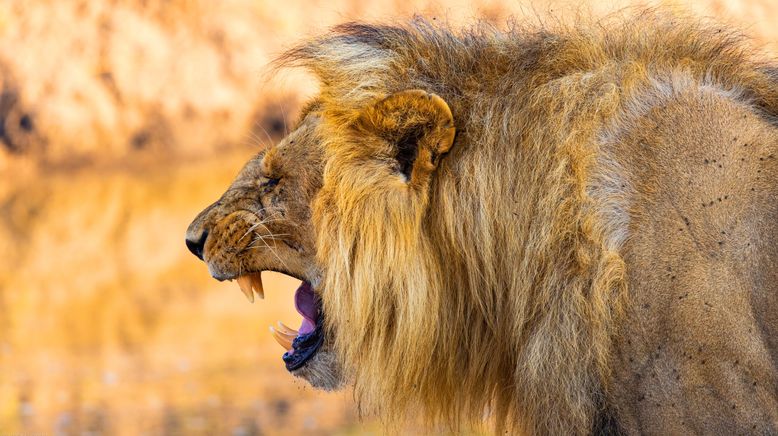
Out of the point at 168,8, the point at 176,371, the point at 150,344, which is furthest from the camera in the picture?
the point at 168,8

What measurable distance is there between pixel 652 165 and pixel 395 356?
0.78 meters

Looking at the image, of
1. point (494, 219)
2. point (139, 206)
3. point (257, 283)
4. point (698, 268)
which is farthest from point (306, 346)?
point (139, 206)

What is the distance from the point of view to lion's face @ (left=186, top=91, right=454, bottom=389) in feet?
8.68

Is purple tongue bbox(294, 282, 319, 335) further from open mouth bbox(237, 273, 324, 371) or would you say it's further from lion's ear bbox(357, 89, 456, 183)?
lion's ear bbox(357, 89, 456, 183)

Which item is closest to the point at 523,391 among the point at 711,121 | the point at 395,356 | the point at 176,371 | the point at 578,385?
the point at 578,385

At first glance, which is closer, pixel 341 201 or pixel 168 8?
pixel 341 201

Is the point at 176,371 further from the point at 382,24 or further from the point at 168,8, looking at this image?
the point at 168,8

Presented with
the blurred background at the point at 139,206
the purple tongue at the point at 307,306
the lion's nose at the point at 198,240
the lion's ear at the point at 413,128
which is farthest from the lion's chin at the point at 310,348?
the blurred background at the point at 139,206

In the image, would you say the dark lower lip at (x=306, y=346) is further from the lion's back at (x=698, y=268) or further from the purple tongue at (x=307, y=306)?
the lion's back at (x=698, y=268)

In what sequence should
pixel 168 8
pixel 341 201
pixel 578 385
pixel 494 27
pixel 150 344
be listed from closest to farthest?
pixel 578 385, pixel 341 201, pixel 494 27, pixel 150 344, pixel 168 8

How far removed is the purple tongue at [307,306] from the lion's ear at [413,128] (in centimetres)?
50

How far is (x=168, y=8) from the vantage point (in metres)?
12.6

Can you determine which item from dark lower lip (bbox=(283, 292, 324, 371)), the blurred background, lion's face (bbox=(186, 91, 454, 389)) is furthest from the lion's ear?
the blurred background

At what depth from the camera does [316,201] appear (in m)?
2.77
